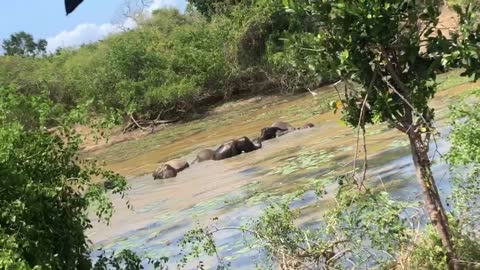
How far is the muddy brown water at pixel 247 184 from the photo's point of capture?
945cm

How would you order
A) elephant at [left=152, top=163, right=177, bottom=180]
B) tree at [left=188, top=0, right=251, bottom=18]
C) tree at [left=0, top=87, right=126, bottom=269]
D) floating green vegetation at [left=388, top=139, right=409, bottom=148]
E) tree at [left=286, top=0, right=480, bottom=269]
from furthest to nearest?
tree at [left=188, top=0, right=251, bottom=18] → elephant at [left=152, top=163, right=177, bottom=180] → floating green vegetation at [left=388, top=139, right=409, bottom=148] → tree at [left=0, top=87, right=126, bottom=269] → tree at [left=286, top=0, right=480, bottom=269]

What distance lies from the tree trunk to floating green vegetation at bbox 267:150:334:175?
8278mm

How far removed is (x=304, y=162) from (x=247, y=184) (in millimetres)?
1442

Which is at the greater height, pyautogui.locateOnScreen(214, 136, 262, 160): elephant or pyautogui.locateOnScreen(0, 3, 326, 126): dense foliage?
pyautogui.locateOnScreen(0, 3, 326, 126): dense foliage

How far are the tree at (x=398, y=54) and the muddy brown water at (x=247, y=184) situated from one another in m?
1.09

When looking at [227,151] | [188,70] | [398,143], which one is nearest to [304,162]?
[398,143]

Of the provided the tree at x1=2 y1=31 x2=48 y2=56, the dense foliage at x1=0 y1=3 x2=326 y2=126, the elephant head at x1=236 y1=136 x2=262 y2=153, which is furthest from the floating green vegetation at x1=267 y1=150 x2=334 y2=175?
the tree at x1=2 y1=31 x2=48 y2=56

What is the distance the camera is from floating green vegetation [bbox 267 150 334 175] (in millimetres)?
13492

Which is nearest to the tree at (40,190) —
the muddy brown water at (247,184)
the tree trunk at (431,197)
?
the muddy brown water at (247,184)

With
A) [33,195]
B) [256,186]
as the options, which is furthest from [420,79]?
[256,186]

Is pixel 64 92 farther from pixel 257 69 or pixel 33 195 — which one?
pixel 33 195

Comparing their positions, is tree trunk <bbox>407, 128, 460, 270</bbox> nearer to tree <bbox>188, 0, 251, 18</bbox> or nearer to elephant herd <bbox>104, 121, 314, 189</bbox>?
elephant herd <bbox>104, 121, 314, 189</bbox>

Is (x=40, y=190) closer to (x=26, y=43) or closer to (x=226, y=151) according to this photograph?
(x=226, y=151)

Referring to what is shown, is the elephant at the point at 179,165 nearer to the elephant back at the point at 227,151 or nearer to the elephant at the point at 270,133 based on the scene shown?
the elephant back at the point at 227,151
